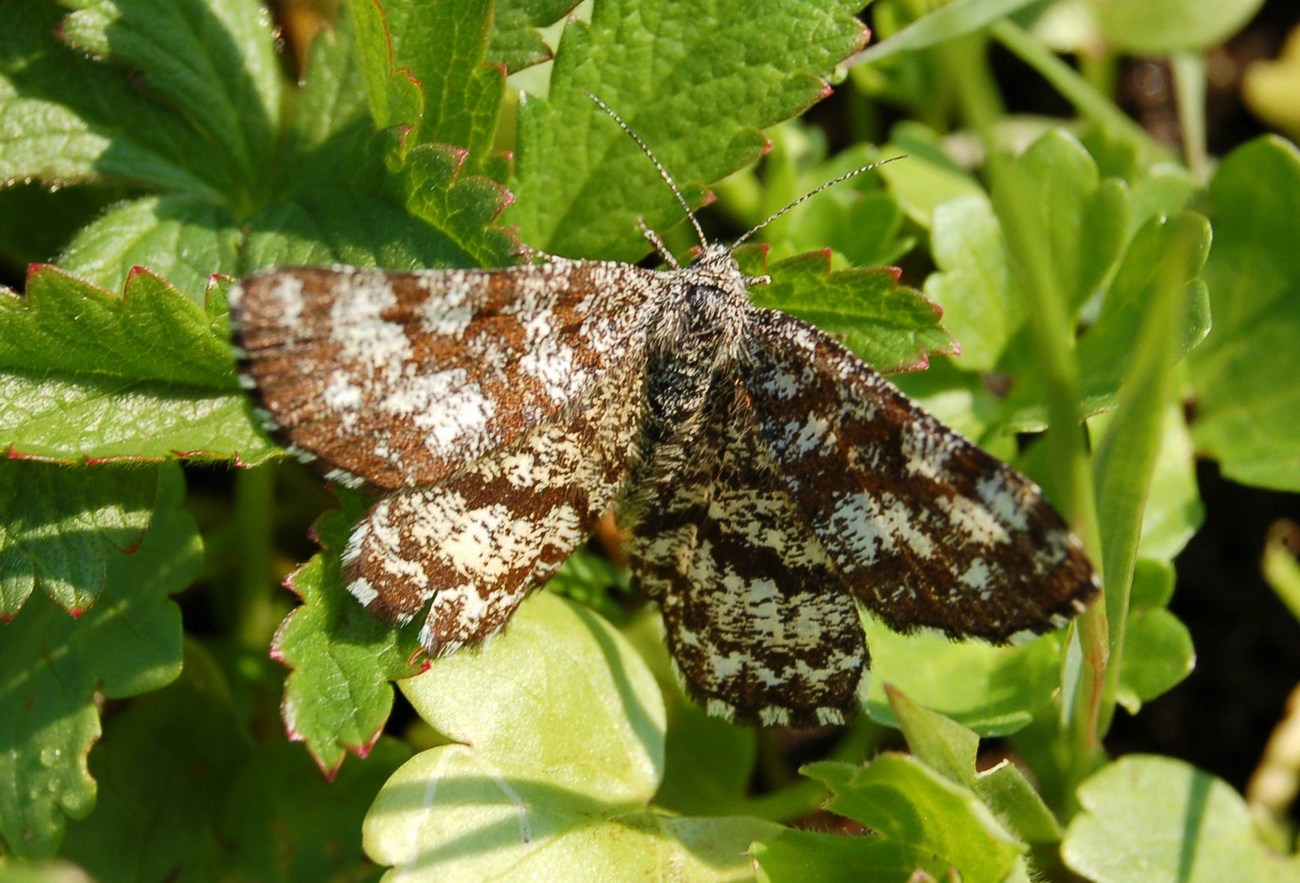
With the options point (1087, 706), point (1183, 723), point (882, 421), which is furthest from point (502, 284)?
point (1183, 723)

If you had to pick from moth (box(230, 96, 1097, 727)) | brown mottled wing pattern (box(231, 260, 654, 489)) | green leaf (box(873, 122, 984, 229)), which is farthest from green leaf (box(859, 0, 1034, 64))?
brown mottled wing pattern (box(231, 260, 654, 489))

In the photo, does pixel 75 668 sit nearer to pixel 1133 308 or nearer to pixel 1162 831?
pixel 1162 831

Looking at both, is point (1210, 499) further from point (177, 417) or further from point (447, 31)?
point (177, 417)

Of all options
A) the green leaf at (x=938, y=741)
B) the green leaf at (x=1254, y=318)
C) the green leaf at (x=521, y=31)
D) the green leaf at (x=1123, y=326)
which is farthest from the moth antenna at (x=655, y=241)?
the green leaf at (x=1254, y=318)

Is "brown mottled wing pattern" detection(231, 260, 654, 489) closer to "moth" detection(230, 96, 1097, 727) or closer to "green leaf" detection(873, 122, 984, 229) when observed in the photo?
"moth" detection(230, 96, 1097, 727)

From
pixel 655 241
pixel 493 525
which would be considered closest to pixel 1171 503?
pixel 655 241

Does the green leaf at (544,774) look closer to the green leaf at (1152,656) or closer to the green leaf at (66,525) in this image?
the green leaf at (66,525)
